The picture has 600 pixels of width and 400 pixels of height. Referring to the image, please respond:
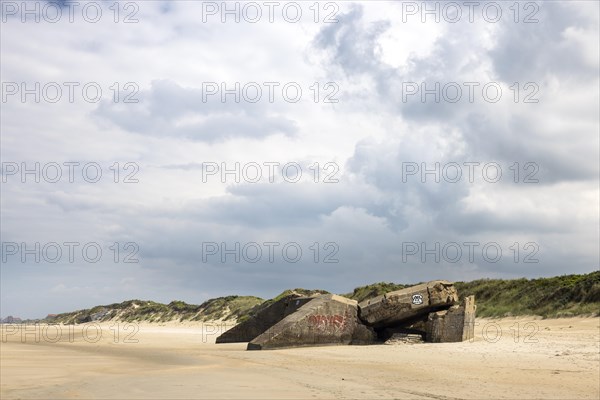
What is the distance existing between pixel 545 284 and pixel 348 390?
66.6ft

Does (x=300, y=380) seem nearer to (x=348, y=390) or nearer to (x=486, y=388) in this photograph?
(x=348, y=390)

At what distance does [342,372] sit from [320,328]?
5.76 m

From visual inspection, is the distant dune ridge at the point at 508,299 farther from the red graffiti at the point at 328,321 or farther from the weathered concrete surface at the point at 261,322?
the red graffiti at the point at 328,321

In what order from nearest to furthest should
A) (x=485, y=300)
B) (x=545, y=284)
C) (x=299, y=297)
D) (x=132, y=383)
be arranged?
(x=132, y=383) < (x=299, y=297) < (x=545, y=284) < (x=485, y=300)

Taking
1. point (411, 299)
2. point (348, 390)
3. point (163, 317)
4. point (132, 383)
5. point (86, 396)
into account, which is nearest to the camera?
point (86, 396)

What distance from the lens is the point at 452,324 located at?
16234mm

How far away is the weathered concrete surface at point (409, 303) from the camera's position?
55.9ft

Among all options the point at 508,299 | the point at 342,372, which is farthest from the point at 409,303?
the point at 508,299

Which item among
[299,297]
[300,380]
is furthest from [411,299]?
[300,380]

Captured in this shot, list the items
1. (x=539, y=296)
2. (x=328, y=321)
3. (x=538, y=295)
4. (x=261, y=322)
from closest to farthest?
(x=328, y=321), (x=261, y=322), (x=539, y=296), (x=538, y=295)

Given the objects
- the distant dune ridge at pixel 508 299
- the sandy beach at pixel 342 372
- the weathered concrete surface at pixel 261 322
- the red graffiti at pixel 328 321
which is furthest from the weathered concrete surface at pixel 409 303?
the distant dune ridge at pixel 508 299

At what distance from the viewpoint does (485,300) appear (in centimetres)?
2773

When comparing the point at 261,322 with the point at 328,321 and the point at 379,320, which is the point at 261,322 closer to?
the point at 328,321

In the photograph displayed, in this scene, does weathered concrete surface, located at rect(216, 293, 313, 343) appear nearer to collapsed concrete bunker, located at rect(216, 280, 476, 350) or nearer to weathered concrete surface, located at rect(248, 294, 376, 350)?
collapsed concrete bunker, located at rect(216, 280, 476, 350)
